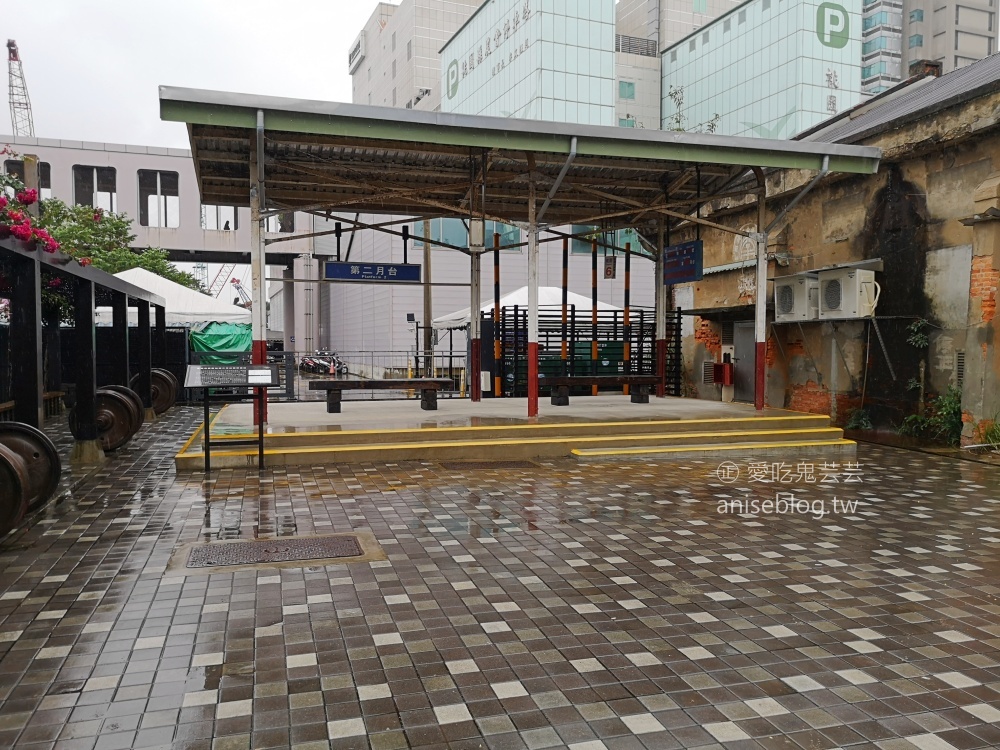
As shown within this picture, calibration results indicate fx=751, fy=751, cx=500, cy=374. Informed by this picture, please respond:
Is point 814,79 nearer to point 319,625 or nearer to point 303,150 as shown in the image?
point 303,150

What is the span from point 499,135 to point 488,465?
4393 mm

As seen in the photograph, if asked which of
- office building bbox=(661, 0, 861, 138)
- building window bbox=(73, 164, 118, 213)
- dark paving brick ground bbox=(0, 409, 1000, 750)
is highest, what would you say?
office building bbox=(661, 0, 861, 138)

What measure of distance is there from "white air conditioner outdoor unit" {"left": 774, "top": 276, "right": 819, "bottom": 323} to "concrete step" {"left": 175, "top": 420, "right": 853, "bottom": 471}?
237 centimetres

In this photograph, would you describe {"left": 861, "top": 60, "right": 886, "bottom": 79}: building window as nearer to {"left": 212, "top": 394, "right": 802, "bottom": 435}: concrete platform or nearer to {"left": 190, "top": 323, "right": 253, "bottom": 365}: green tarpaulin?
{"left": 190, "top": 323, "right": 253, "bottom": 365}: green tarpaulin

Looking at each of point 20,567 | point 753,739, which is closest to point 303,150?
point 20,567

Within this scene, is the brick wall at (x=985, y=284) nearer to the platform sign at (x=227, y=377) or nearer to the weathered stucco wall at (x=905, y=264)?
the weathered stucco wall at (x=905, y=264)

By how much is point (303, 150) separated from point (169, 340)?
31.3 ft

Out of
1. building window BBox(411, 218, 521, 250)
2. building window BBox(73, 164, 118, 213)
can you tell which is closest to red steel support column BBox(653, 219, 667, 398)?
building window BBox(411, 218, 521, 250)

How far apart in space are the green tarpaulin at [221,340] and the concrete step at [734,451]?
1225 centimetres

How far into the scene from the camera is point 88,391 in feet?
30.8

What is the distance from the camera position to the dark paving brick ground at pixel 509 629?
310 cm

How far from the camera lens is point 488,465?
9352 mm

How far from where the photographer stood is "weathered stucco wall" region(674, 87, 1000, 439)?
10289 mm

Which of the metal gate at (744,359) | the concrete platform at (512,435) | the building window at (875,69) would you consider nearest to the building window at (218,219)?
the concrete platform at (512,435)
